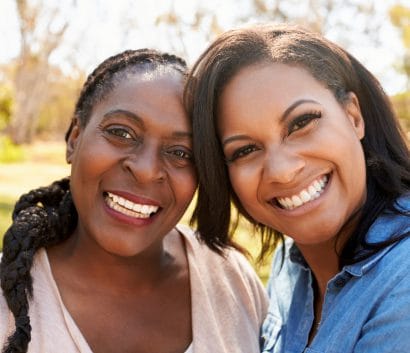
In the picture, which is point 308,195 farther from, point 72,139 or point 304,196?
point 72,139

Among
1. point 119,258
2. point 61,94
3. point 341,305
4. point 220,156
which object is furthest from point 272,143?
point 61,94

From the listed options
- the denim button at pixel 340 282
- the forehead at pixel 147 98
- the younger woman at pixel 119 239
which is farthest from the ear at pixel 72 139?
the denim button at pixel 340 282

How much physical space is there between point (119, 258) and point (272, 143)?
90 cm

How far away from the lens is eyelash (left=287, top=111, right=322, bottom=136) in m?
2.21

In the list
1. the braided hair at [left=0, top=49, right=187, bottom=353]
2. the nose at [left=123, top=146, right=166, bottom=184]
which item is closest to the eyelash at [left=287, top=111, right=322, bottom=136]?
the nose at [left=123, top=146, right=166, bottom=184]

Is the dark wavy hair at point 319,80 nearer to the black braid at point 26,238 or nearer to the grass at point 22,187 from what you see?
the black braid at point 26,238

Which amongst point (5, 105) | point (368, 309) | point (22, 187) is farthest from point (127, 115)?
point (5, 105)

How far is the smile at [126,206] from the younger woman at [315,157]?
0.26 meters

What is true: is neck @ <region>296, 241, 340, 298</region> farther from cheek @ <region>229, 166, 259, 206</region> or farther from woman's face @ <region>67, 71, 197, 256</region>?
woman's face @ <region>67, 71, 197, 256</region>

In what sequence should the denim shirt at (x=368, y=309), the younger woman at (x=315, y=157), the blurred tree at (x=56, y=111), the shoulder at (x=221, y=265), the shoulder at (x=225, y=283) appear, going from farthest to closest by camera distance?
the blurred tree at (x=56, y=111) < the shoulder at (x=221, y=265) < the shoulder at (x=225, y=283) < the younger woman at (x=315, y=157) < the denim shirt at (x=368, y=309)

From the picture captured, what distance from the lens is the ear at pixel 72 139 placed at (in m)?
2.72

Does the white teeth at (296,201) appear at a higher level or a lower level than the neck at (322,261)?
higher

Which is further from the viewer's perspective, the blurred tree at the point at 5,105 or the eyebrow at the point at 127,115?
the blurred tree at the point at 5,105

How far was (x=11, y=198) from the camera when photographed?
35.8 ft
